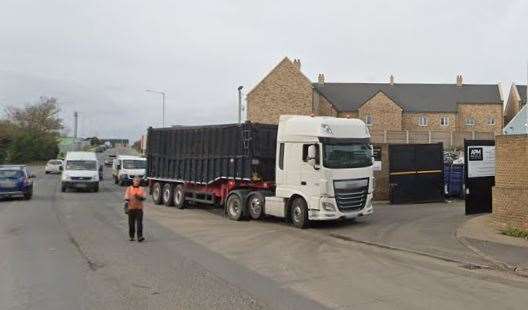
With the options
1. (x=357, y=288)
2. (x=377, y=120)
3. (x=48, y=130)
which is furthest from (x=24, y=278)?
(x=48, y=130)

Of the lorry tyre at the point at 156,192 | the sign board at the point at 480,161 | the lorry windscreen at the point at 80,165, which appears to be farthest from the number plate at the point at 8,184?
the sign board at the point at 480,161

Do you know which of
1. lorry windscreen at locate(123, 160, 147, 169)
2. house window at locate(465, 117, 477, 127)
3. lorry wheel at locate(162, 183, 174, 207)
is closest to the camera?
lorry wheel at locate(162, 183, 174, 207)

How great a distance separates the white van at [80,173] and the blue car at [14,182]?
588 centimetres

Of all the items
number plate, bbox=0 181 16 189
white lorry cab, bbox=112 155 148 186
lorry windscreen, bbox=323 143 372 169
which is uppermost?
lorry windscreen, bbox=323 143 372 169

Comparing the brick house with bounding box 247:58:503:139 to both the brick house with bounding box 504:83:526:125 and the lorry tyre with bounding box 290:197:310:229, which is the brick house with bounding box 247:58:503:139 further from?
the lorry tyre with bounding box 290:197:310:229

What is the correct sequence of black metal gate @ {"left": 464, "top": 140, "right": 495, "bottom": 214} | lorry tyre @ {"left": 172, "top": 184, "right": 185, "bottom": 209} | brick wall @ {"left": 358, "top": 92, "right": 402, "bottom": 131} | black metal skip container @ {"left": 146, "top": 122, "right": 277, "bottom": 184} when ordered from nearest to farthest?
black metal skip container @ {"left": 146, "top": 122, "right": 277, "bottom": 184}
black metal gate @ {"left": 464, "top": 140, "right": 495, "bottom": 214}
lorry tyre @ {"left": 172, "top": 184, "right": 185, "bottom": 209}
brick wall @ {"left": 358, "top": 92, "right": 402, "bottom": 131}

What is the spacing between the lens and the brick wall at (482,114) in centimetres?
8256

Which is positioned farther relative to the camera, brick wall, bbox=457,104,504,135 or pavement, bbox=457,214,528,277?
brick wall, bbox=457,104,504,135

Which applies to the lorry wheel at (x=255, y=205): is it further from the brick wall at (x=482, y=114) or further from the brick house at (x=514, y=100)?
the brick house at (x=514, y=100)

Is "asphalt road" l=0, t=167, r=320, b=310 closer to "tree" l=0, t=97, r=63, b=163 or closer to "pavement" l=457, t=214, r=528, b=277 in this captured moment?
"pavement" l=457, t=214, r=528, b=277

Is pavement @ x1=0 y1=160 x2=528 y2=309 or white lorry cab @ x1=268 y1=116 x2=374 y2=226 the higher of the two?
white lorry cab @ x1=268 y1=116 x2=374 y2=226

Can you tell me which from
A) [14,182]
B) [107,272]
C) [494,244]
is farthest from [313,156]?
[14,182]

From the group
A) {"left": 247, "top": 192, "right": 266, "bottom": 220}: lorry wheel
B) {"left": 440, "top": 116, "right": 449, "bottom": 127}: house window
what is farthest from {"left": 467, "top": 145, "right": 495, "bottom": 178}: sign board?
{"left": 440, "top": 116, "right": 449, "bottom": 127}: house window

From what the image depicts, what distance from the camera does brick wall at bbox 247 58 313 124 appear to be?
75125 mm
